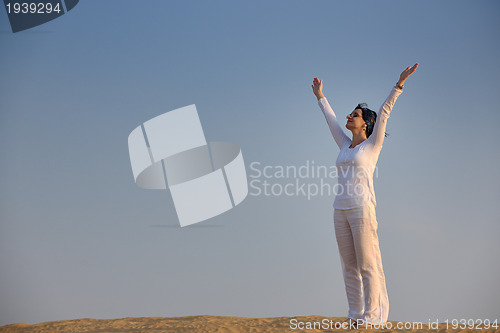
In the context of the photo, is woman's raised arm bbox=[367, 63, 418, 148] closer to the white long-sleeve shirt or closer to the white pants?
the white long-sleeve shirt

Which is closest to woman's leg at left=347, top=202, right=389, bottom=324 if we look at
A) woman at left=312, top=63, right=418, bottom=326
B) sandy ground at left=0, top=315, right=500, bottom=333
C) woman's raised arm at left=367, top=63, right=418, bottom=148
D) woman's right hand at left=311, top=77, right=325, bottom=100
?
woman at left=312, top=63, right=418, bottom=326

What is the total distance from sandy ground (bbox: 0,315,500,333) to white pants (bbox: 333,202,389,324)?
20cm

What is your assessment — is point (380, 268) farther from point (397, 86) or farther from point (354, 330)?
point (397, 86)

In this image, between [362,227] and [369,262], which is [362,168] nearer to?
[362,227]

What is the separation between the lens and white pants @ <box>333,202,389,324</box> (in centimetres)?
390

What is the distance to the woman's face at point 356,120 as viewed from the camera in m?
4.11

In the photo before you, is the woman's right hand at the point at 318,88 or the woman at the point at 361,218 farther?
the woman's right hand at the point at 318,88

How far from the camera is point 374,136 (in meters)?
3.93

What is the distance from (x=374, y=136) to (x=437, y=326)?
1952 millimetres

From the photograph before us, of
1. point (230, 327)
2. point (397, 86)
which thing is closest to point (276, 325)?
point (230, 327)

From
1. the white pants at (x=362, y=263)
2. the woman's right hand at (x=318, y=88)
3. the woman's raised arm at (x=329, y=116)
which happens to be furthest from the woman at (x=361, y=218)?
the woman's right hand at (x=318, y=88)

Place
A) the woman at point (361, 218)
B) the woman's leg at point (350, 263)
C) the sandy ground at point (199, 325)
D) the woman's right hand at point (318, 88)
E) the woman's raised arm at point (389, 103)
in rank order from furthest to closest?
1. the woman's right hand at point (318, 88)
2. the sandy ground at point (199, 325)
3. the woman's leg at point (350, 263)
4. the woman at point (361, 218)
5. the woman's raised arm at point (389, 103)

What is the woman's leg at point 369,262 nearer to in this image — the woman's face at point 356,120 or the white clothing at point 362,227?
the white clothing at point 362,227

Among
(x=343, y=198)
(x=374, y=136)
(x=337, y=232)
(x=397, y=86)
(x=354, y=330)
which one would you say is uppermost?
(x=397, y=86)
